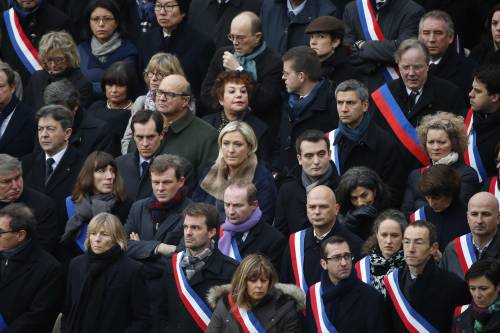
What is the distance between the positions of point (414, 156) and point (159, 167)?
248cm

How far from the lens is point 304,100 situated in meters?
15.5

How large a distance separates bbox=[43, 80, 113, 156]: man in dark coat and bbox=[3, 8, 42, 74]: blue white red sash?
203 cm

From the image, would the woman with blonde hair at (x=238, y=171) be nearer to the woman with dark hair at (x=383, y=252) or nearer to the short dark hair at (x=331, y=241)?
the woman with dark hair at (x=383, y=252)

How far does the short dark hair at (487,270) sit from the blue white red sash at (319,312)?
1149mm

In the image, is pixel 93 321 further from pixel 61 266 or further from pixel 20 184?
pixel 20 184

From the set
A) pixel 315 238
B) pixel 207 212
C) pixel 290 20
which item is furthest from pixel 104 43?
pixel 315 238

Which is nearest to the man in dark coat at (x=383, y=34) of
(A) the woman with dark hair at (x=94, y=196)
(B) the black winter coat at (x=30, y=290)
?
(A) the woman with dark hair at (x=94, y=196)

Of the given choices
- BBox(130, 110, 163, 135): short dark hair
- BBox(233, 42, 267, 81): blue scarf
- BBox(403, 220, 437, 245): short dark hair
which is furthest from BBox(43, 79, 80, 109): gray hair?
BBox(403, 220, 437, 245): short dark hair

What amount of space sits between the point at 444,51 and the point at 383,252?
11.7 ft

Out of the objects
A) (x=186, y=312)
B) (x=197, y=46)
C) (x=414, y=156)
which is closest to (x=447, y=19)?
(x=414, y=156)

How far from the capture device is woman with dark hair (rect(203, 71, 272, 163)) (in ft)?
50.7

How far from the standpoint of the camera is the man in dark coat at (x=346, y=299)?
12797 mm

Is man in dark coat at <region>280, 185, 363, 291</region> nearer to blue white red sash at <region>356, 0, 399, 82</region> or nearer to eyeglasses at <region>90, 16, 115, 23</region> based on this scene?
blue white red sash at <region>356, 0, 399, 82</region>

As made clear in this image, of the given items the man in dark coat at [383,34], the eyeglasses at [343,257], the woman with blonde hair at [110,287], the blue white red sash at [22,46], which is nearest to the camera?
the eyeglasses at [343,257]
